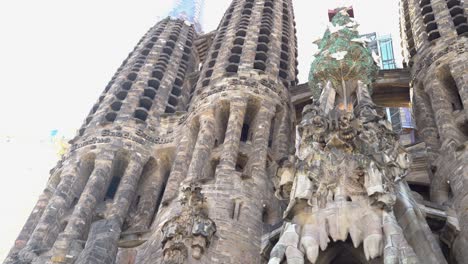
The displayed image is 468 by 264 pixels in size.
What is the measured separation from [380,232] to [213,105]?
45.2 feet

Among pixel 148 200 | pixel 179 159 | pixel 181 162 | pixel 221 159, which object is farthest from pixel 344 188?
pixel 148 200

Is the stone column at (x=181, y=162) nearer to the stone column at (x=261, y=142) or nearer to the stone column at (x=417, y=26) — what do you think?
the stone column at (x=261, y=142)

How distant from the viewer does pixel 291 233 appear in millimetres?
15242

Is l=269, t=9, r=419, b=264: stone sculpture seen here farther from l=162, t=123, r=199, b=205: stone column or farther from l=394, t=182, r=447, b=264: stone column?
l=162, t=123, r=199, b=205: stone column

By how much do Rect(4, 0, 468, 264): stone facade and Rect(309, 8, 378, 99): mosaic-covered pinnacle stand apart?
2468 mm

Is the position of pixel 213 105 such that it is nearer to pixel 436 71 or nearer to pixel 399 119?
pixel 436 71

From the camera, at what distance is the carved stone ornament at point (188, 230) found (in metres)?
19.5

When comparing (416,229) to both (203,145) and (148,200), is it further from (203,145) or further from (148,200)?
(148,200)

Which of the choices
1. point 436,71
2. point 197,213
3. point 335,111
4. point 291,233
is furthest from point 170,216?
point 436,71

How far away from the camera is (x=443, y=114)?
2473 centimetres

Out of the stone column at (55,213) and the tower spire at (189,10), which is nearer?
the stone column at (55,213)

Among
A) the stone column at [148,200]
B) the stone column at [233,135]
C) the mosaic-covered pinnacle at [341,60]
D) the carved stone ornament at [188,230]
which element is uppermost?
the mosaic-covered pinnacle at [341,60]

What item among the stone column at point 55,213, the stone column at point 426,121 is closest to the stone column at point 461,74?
the stone column at point 426,121

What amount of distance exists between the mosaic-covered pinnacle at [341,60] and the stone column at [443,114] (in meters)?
2.12
